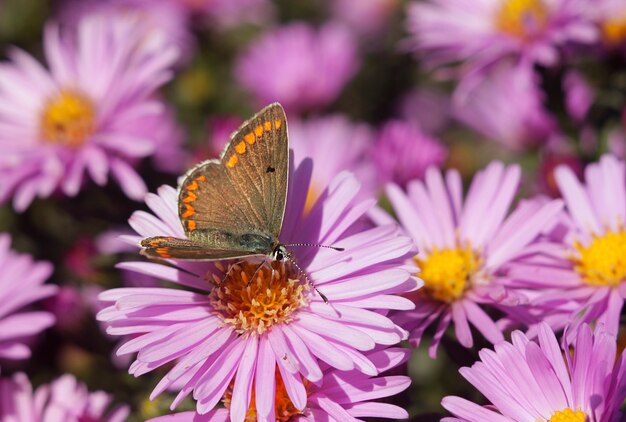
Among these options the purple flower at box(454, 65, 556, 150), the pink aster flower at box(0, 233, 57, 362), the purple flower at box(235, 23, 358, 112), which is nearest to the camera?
the pink aster flower at box(0, 233, 57, 362)

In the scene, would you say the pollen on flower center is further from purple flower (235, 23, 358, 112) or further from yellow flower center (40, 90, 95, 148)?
purple flower (235, 23, 358, 112)

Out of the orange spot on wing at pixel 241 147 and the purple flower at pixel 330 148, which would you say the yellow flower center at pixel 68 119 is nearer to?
the purple flower at pixel 330 148

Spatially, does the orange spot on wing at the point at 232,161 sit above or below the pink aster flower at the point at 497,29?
below

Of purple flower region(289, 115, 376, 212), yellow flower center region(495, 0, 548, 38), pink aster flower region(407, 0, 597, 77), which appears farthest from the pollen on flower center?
yellow flower center region(495, 0, 548, 38)

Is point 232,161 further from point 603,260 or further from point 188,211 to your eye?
point 603,260

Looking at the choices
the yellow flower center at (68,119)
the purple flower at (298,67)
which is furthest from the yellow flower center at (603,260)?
the purple flower at (298,67)

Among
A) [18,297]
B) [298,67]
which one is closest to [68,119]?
[18,297]

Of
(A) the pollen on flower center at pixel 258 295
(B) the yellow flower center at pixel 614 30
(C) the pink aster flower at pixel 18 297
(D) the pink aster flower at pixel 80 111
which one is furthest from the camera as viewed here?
(B) the yellow flower center at pixel 614 30
